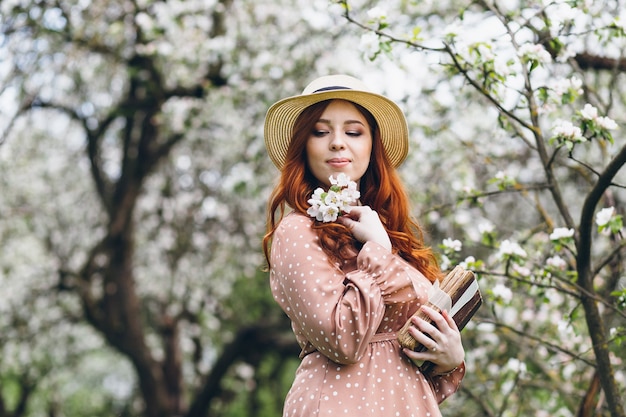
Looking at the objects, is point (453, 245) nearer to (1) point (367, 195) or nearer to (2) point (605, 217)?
(2) point (605, 217)

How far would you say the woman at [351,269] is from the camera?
1910 millimetres

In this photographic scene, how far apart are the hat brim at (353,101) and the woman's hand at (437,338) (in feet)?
2.01

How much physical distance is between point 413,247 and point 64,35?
186 inches

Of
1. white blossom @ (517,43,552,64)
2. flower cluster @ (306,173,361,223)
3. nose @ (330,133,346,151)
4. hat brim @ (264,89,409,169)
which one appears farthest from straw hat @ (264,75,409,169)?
white blossom @ (517,43,552,64)

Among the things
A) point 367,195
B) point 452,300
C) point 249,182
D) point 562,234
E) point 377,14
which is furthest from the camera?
point 249,182

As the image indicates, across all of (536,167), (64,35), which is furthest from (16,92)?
(536,167)

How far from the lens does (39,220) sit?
886 centimetres

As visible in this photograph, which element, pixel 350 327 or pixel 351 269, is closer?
pixel 350 327

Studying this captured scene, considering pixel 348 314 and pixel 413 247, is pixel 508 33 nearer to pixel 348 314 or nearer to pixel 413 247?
pixel 413 247

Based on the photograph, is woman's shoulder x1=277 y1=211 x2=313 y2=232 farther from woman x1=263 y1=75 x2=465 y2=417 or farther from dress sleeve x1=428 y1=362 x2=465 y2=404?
dress sleeve x1=428 y1=362 x2=465 y2=404

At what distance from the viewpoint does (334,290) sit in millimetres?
1921

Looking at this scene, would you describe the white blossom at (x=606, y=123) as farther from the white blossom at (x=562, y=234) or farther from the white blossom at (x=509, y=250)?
the white blossom at (x=509, y=250)

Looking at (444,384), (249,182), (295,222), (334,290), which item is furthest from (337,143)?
(249,182)

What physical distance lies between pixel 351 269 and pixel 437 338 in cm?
30
